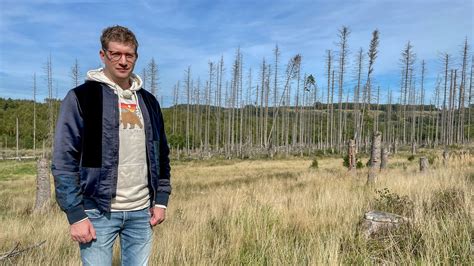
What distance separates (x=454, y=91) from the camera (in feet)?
172

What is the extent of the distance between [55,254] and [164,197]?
7.42ft

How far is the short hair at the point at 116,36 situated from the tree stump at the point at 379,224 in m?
3.42

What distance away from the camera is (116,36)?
7.81 ft

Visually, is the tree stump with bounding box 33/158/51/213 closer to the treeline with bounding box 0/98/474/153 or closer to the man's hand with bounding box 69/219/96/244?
the man's hand with bounding box 69/219/96/244

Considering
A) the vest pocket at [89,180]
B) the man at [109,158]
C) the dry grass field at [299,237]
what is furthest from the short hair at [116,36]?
the dry grass field at [299,237]

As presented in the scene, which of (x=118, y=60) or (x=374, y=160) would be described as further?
(x=374, y=160)

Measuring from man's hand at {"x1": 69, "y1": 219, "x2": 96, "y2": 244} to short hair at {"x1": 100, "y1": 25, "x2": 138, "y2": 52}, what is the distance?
105 cm

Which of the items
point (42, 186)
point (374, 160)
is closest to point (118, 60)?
point (42, 186)

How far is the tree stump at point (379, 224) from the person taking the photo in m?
4.58

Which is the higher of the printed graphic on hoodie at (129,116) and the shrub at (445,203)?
the printed graphic on hoodie at (129,116)

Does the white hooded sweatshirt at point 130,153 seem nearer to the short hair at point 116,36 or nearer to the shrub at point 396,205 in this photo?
the short hair at point 116,36

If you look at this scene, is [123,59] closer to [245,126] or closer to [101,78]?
[101,78]

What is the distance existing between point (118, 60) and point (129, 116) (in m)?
0.35

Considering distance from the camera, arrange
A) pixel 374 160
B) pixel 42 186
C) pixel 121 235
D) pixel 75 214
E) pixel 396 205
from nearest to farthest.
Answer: pixel 75 214
pixel 121 235
pixel 396 205
pixel 42 186
pixel 374 160
